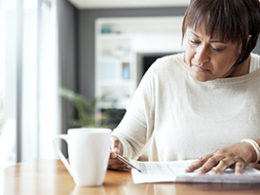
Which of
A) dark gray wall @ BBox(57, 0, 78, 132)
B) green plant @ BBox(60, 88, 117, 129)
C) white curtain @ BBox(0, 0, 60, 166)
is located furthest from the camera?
green plant @ BBox(60, 88, 117, 129)

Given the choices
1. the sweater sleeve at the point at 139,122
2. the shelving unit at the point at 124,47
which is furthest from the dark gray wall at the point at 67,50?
the sweater sleeve at the point at 139,122

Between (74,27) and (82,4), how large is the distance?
39 centimetres

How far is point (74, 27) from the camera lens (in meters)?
5.65

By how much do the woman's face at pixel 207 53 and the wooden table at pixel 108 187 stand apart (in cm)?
39

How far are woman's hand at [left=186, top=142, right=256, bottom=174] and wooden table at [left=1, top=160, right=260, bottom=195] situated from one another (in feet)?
0.18

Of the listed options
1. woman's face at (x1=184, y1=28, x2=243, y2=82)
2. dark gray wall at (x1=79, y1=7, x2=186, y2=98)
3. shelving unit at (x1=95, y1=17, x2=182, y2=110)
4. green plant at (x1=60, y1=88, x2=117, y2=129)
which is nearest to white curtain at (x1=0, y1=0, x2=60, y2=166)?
green plant at (x1=60, y1=88, x2=117, y2=129)

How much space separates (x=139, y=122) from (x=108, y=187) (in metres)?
0.48

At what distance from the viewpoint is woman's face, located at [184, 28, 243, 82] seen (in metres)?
0.98

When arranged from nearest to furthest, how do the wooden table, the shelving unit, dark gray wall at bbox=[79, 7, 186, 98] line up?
the wooden table, the shelving unit, dark gray wall at bbox=[79, 7, 186, 98]

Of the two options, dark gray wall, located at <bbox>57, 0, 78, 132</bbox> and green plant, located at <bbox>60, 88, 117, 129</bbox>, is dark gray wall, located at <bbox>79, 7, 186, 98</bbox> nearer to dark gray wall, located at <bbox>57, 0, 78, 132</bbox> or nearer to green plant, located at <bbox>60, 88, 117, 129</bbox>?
dark gray wall, located at <bbox>57, 0, 78, 132</bbox>

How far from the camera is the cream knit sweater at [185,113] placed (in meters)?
1.08

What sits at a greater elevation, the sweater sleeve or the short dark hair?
the short dark hair

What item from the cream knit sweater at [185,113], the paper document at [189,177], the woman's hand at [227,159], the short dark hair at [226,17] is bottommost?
the paper document at [189,177]

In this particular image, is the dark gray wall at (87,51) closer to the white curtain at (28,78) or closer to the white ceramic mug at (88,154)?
the white curtain at (28,78)
